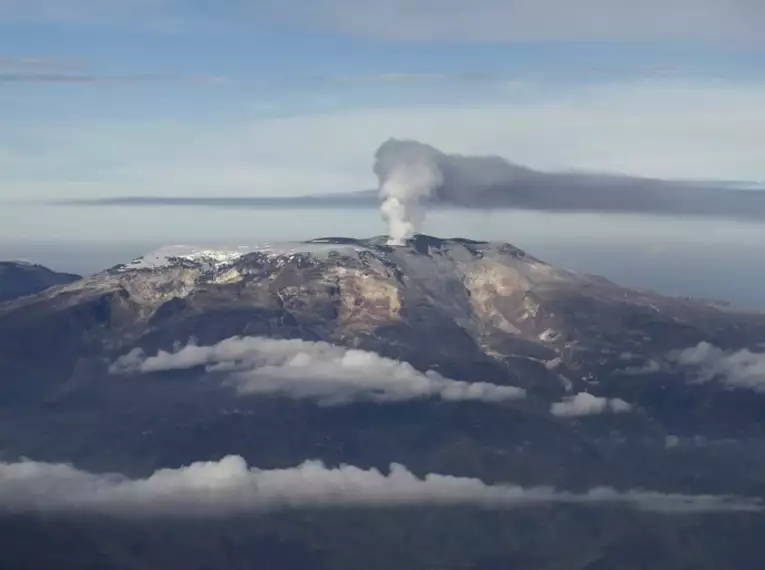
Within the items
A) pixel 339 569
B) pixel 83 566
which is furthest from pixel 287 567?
pixel 83 566

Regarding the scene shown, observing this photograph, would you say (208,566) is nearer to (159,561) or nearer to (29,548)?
(159,561)

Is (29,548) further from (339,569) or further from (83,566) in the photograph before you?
(339,569)

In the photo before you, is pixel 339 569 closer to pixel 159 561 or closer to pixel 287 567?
pixel 287 567

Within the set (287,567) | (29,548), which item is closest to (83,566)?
(29,548)

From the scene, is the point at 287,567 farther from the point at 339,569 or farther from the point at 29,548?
the point at 29,548

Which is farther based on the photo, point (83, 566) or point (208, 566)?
point (208, 566)

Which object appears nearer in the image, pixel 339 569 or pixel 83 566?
pixel 83 566
